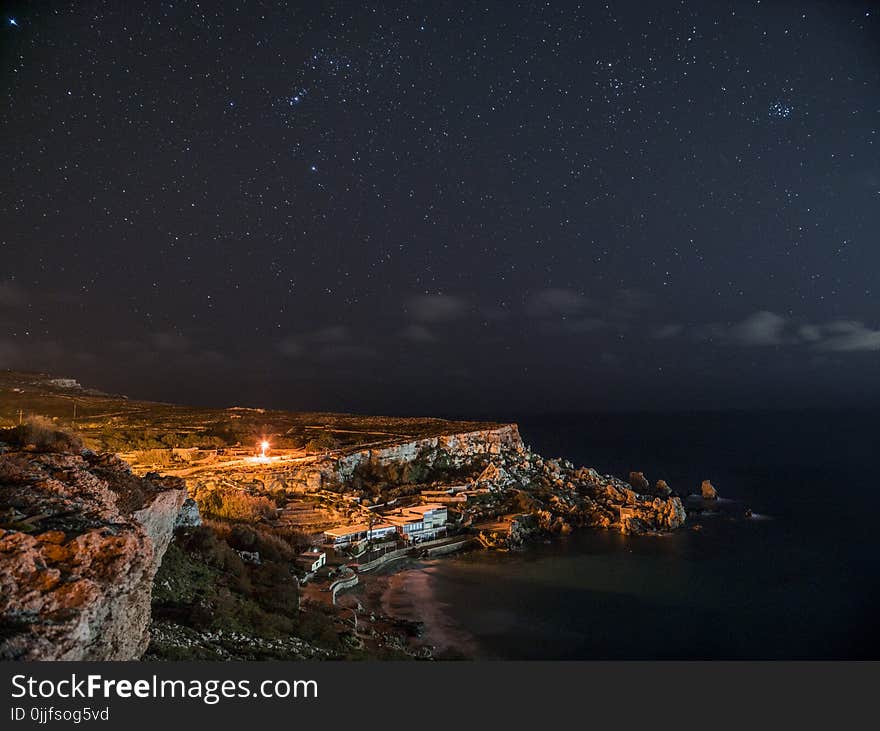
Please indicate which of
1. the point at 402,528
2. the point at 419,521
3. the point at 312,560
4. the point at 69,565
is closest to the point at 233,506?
the point at 312,560

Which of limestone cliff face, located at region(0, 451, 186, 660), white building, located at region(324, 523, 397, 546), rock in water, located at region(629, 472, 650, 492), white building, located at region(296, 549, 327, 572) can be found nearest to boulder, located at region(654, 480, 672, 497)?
rock in water, located at region(629, 472, 650, 492)

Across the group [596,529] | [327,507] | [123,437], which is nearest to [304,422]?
[123,437]

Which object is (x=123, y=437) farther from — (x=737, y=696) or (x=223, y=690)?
(x=737, y=696)

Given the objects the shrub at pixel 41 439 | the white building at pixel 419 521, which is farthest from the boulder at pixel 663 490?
the shrub at pixel 41 439

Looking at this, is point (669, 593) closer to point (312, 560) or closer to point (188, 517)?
point (312, 560)

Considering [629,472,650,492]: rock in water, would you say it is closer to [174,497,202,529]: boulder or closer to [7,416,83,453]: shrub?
[174,497,202,529]: boulder

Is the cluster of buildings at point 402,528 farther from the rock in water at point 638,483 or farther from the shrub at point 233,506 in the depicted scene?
the rock in water at point 638,483

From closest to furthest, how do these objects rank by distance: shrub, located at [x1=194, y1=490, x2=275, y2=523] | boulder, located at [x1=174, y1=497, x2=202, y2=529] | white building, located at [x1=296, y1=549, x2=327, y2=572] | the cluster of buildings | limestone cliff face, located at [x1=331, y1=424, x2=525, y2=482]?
boulder, located at [x1=174, y1=497, x2=202, y2=529] → white building, located at [x1=296, y1=549, x2=327, y2=572] → shrub, located at [x1=194, y1=490, x2=275, y2=523] → the cluster of buildings → limestone cliff face, located at [x1=331, y1=424, x2=525, y2=482]
